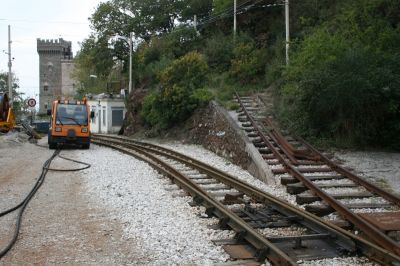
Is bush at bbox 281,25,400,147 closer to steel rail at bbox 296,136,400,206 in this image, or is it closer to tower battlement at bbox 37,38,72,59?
steel rail at bbox 296,136,400,206

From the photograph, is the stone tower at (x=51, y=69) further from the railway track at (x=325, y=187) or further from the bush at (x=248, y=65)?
the railway track at (x=325, y=187)

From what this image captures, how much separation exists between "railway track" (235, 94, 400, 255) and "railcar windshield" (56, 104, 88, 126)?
350 inches

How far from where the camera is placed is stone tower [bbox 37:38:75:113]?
9725 centimetres

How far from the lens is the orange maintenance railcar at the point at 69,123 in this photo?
926 inches

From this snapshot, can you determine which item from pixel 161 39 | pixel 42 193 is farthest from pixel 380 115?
pixel 161 39

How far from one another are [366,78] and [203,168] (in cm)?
539

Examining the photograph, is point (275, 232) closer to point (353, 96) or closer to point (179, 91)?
point (353, 96)

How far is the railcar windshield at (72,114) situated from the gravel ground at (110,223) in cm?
962

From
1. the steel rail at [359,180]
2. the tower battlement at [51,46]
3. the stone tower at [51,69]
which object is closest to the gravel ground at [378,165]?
the steel rail at [359,180]

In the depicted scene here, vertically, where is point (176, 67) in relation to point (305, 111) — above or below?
above

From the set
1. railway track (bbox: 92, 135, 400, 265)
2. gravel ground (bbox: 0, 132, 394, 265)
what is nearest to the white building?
gravel ground (bbox: 0, 132, 394, 265)

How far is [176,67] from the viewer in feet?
87.9

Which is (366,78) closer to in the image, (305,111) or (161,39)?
(305,111)

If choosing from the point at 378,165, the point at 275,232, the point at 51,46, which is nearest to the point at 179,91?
the point at 378,165
